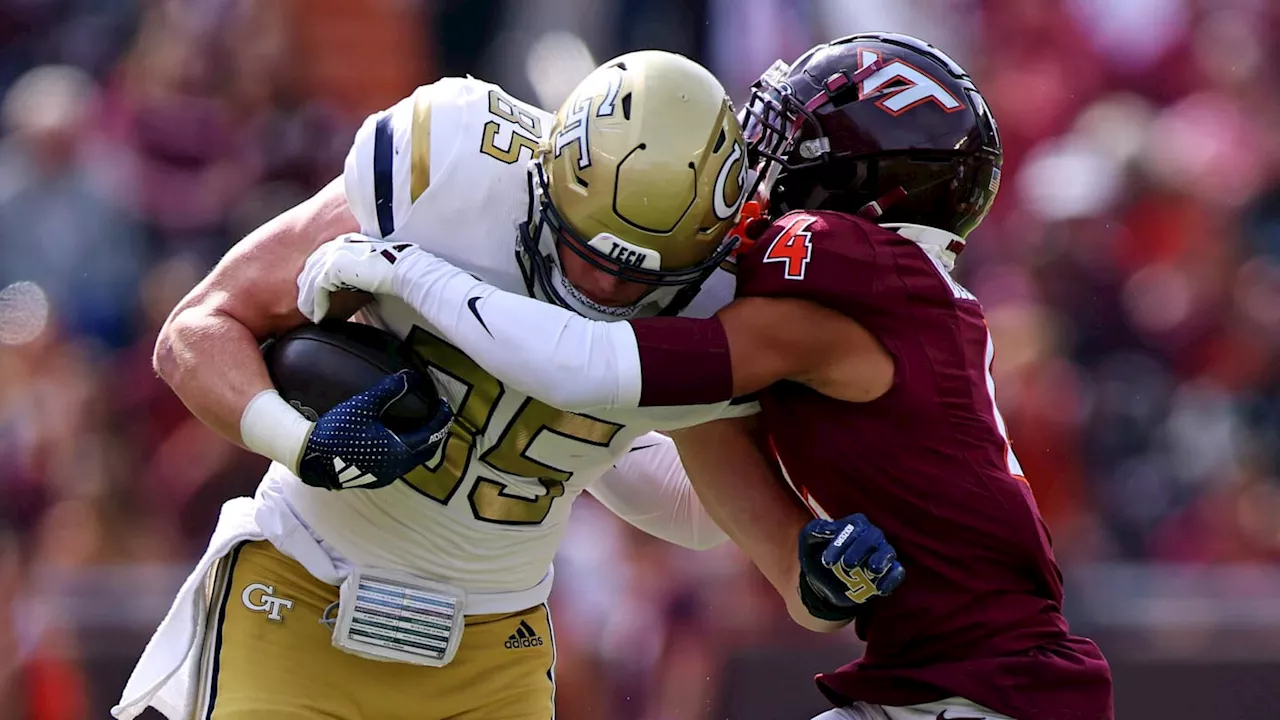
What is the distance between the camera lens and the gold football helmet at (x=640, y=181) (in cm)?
238

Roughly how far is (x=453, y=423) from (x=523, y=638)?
1.49 feet

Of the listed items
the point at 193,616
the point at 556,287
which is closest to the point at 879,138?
the point at 556,287

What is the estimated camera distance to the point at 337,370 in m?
2.36

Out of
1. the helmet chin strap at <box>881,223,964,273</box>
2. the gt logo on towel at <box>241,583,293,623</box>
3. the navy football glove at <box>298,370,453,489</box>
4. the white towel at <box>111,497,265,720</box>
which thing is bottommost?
the white towel at <box>111,497,265,720</box>

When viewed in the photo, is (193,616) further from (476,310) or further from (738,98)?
(738,98)

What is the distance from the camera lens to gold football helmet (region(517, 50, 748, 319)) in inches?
93.6

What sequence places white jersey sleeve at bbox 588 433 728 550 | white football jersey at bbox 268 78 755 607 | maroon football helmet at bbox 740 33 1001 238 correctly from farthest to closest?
white jersey sleeve at bbox 588 433 728 550 < maroon football helmet at bbox 740 33 1001 238 < white football jersey at bbox 268 78 755 607

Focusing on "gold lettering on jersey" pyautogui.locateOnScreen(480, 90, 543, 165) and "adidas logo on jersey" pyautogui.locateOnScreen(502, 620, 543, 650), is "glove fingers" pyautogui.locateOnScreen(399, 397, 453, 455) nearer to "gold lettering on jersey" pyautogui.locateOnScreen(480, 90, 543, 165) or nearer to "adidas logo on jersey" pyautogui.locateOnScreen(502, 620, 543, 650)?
"gold lettering on jersey" pyautogui.locateOnScreen(480, 90, 543, 165)

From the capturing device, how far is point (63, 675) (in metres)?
4.73

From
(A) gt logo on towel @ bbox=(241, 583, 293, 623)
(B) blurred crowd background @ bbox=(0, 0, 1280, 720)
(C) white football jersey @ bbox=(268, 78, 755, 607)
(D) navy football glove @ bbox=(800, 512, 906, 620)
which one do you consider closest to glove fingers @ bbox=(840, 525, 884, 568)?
(D) navy football glove @ bbox=(800, 512, 906, 620)

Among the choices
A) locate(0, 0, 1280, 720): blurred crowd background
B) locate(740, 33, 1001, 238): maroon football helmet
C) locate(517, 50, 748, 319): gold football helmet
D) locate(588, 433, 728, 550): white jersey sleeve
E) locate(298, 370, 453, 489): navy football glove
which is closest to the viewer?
locate(298, 370, 453, 489): navy football glove

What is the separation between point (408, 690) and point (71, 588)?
2.63 meters

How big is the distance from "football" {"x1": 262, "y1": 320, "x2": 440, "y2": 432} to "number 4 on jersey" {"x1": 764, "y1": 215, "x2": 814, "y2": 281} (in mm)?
563

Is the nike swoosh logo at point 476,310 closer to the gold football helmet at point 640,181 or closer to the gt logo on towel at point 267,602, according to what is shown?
the gold football helmet at point 640,181
